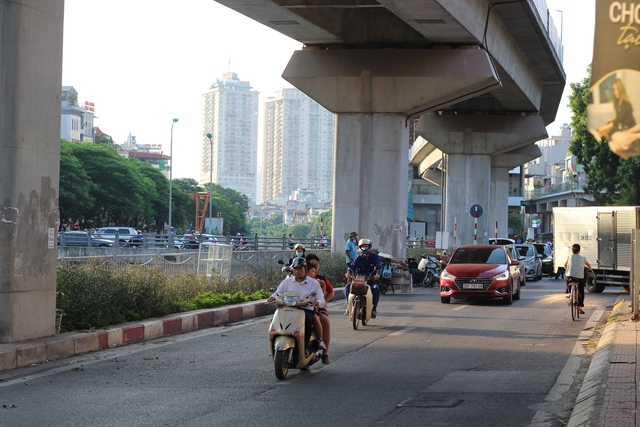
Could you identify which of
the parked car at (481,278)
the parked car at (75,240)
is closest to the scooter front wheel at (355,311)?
the parked car at (481,278)

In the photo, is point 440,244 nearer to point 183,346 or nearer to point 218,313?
point 218,313

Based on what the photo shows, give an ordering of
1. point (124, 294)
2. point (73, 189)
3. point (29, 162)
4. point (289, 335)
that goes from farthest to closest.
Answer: point (73, 189) → point (124, 294) → point (29, 162) → point (289, 335)

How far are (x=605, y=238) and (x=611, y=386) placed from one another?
2181 cm

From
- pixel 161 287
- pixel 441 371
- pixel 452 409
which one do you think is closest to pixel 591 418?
pixel 452 409

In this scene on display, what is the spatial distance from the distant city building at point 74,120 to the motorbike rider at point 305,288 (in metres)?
148

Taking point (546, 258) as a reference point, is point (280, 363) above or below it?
below

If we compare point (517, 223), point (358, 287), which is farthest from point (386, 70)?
point (517, 223)

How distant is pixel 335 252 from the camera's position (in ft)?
103

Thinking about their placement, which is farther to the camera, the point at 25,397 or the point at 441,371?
the point at 441,371

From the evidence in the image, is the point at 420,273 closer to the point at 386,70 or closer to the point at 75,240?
the point at 386,70

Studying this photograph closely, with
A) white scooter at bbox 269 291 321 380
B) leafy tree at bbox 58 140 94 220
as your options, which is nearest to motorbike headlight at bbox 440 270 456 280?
white scooter at bbox 269 291 321 380

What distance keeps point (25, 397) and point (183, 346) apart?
15.3 ft

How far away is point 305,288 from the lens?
1123 centimetres

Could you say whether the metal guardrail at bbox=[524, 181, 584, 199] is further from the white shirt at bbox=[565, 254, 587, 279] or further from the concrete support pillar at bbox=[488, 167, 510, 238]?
the white shirt at bbox=[565, 254, 587, 279]
